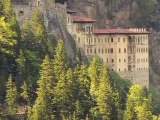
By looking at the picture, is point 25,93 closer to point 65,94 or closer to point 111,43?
point 65,94

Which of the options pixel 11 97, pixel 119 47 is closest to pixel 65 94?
pixel 11 97

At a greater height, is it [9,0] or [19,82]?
[9,0]

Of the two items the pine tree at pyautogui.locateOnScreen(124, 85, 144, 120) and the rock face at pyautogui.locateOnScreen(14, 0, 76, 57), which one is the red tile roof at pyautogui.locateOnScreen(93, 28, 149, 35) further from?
the pine tree at pyautogui.locateOnScreen(124, 85, 144, 120)

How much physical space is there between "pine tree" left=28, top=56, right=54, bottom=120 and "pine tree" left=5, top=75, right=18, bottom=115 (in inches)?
89.9

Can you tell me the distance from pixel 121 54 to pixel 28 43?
21649 mm

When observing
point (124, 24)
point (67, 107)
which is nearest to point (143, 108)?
point (67, 107)

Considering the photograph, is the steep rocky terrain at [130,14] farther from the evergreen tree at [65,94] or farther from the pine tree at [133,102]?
the evergreen tree at [65,94]

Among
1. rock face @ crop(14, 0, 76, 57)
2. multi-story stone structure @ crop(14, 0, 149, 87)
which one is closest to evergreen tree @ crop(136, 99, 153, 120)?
rock face @ crop(14, 0, 76, 57)

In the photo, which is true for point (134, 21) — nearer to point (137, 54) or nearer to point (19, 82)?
point (137, 54)

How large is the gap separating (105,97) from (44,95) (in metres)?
8.09

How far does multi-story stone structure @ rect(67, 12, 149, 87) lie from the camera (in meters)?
112

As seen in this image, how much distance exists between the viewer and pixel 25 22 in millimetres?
101750

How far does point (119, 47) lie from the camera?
11538 centimetres

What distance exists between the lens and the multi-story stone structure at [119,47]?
112312mm
